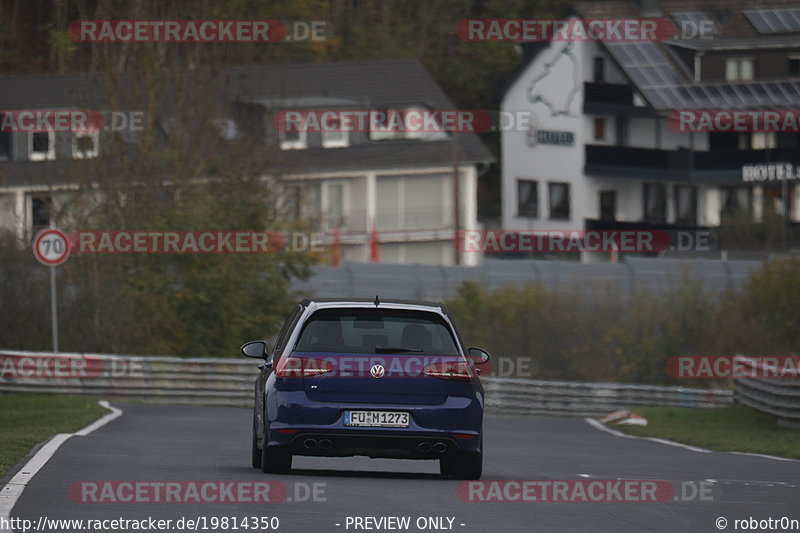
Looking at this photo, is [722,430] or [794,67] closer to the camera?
[722,430]

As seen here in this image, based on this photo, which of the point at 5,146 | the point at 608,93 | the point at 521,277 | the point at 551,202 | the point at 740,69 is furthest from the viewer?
the point at 551,202

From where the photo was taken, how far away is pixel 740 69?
7200cm

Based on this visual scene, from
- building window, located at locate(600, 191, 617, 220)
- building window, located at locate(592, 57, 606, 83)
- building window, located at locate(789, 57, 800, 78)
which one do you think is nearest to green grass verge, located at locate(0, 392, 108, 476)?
building window, located at locate(600, 191, 617, 220)

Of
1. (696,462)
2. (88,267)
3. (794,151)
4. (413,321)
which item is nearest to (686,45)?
(794,151)

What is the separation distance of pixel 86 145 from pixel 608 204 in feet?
121

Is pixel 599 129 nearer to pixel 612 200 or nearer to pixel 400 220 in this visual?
pixel 612 200

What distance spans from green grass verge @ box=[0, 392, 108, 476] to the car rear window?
2.63 meters

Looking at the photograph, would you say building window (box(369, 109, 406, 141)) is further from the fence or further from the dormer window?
the fence

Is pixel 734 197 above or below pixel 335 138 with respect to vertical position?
below

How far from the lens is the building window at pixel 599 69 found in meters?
74.3

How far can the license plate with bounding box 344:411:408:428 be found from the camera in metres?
13.8

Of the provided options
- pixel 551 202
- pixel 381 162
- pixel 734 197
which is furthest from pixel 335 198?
pixel 734 197

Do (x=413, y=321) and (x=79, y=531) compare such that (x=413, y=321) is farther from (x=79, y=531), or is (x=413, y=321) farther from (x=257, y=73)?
(x=257, y=73)

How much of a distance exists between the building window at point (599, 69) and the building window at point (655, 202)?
15.7 feet
